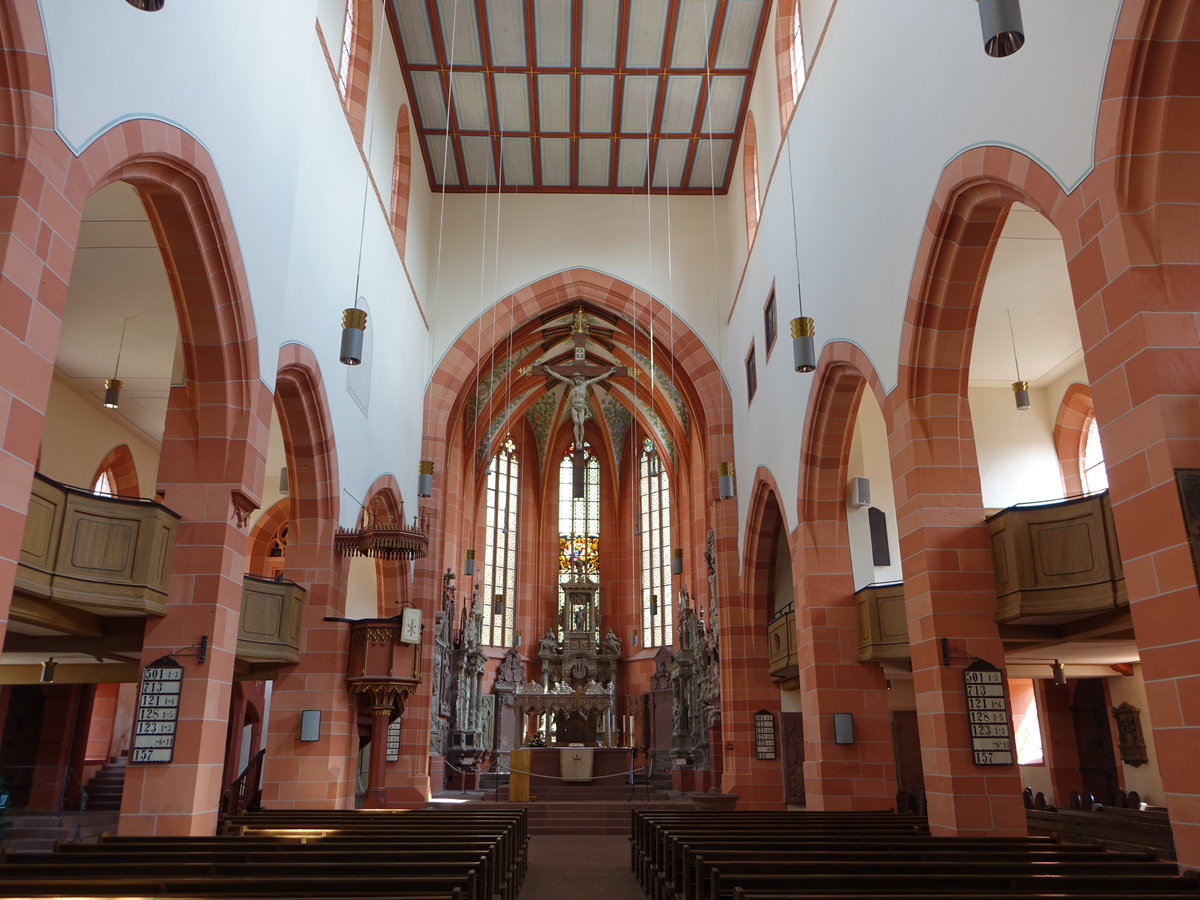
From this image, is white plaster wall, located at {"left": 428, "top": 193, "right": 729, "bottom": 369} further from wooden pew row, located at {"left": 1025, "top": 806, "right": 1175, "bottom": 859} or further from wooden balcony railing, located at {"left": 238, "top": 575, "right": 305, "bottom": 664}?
wooden pew row, located at {"left": 1025, "top": 806, "right": 1175, "bottom": 859}

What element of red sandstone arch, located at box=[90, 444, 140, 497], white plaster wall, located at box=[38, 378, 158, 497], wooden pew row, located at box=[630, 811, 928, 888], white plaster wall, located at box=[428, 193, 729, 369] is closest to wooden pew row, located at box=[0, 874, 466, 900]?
wooden pew row, located at box=[630, 811, 928, 888]

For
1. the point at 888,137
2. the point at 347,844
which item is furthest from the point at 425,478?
the point at 347,844

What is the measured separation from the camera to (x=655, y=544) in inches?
1139

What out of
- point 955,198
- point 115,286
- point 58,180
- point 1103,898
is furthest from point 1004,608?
point 115,286

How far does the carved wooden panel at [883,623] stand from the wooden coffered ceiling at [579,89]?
9.80m

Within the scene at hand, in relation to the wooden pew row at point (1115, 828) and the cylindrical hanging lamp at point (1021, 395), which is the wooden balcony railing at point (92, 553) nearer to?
the wooden pew row at point (1115, 828)

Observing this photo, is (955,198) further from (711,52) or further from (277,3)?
(711,52)

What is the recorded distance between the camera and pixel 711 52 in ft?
55.0

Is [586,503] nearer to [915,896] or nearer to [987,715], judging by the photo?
[987,715]

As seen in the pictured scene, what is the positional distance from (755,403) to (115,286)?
1035cm

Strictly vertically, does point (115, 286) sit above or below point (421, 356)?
below

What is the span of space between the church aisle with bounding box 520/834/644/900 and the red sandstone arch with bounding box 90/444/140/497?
9.87 m

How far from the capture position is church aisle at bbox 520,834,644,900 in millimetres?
8594

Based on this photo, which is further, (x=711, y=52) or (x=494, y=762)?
(x=494, y=762)
